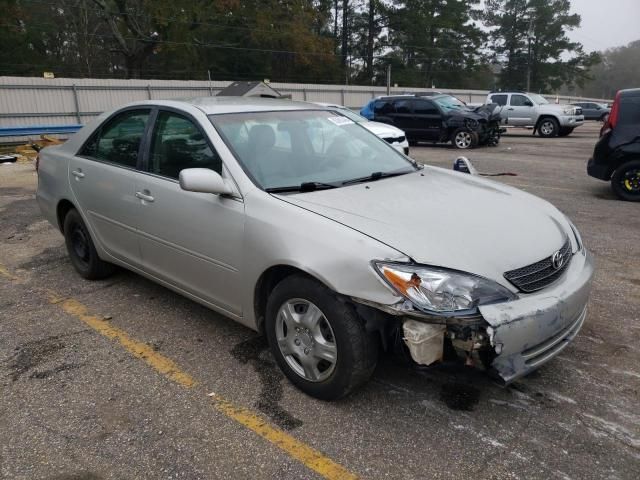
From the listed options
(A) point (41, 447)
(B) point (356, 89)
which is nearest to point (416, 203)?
(A) point (41, 447)

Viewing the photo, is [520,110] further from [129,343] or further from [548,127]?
[129,343]

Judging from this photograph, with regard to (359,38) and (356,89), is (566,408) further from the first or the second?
(359,38)

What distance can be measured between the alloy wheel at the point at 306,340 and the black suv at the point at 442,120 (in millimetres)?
14655

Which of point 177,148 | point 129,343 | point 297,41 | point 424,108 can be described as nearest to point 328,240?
point 177,148

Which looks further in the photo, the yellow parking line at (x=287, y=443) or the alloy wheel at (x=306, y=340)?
the alloy wheel at (x=306, y=340)

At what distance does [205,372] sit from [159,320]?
919 millimetres

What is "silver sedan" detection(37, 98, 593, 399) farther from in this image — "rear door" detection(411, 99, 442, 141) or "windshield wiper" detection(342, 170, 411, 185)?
"rear door" detection(411, 99, 442, 141)

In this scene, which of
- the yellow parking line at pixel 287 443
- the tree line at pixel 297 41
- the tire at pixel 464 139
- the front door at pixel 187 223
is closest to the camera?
the yellow parking line at pixel 287 443

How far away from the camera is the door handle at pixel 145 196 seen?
3.68 m

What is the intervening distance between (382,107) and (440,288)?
16449mm

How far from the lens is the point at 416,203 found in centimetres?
307

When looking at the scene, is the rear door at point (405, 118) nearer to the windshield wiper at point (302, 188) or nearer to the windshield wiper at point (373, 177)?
the windshield wiper at point (373, 177)

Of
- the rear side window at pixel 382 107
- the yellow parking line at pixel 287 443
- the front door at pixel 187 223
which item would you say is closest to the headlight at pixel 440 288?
the yellow parking line at pixel 287 443

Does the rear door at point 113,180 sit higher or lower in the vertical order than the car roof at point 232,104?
lower
